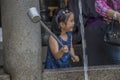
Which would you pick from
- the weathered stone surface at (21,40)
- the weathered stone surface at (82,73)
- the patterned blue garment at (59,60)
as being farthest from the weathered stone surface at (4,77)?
the patterned blue garment at (59,60)

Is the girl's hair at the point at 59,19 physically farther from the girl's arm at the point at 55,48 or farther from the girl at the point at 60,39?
the girl's arm at the point at 55,48

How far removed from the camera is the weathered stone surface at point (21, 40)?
18.3 ft

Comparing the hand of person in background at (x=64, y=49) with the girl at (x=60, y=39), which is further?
the girl at (x=60, y=39)

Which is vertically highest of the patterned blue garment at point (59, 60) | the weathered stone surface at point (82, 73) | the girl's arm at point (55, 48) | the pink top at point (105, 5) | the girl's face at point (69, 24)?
the pink top at point (105, 5)

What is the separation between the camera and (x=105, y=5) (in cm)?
552

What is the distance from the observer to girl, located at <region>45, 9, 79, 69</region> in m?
5.71

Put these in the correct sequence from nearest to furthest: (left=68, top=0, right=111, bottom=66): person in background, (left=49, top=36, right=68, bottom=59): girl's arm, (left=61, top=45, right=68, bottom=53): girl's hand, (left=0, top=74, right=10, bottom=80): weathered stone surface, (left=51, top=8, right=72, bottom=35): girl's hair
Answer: (left=61, top=45, right=68, bottom=53): girl's hand
(left=0, top=74, right=10, bottom=80): weathered stone surface
(left=49, top=36, right=68, bottom=59): girl's arm
(left=51, top=8, right=72, bottom=35): girl's hair
(left=68, top=0, right=111, bottom=66): person in background

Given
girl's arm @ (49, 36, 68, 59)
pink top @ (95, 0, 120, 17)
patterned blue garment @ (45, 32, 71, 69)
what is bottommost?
patterned blue garment @ (45, 32, 71, 69)

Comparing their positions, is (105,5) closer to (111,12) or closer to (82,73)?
(111,12)

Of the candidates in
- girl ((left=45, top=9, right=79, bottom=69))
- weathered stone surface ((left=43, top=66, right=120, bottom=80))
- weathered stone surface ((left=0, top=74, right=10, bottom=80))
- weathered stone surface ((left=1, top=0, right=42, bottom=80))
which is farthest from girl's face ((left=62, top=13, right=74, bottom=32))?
weathered stone surface ((left=0, top=74, right=10, bottom=80))

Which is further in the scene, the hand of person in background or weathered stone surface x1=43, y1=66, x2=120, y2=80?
weathered stone surface x1=43, y1=66, x2=120, y2=80

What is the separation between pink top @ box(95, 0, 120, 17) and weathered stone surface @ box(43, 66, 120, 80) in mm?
714

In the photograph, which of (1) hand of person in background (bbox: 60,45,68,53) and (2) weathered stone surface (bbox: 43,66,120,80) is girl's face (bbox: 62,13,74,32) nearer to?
(1) hand of person in background (bbox: 60,45,68,53)

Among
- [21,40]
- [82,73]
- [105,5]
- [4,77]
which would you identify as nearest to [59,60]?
[82,73]
